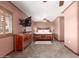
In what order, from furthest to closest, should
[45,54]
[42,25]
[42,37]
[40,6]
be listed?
1. [42,25]
2. [42,37]
3. [40,6]
4. [45,54]

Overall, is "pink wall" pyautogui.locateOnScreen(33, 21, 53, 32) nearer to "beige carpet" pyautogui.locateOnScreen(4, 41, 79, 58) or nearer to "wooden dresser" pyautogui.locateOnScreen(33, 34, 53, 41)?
Result: "wooden dresser" pyautogui.locateOnScreen(33, 34, 53, 41)

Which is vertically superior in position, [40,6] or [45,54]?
[40,6]

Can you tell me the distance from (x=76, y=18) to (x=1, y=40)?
3210mm

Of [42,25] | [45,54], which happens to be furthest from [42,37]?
[45,54]

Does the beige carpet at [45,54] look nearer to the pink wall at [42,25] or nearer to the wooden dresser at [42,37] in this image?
the wooden dresser at [42,37]

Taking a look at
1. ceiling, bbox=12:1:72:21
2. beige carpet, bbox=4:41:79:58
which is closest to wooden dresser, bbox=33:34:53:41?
ceiling, bbox=12:1:72:21

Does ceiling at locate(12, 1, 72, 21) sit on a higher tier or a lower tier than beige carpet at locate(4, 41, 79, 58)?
higher

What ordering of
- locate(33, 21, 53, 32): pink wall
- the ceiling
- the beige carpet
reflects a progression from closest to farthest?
the beige carpet, the ceiling, locate(33, 21, 53, 32): pink wall

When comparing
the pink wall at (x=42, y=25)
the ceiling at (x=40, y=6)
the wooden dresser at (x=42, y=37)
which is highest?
the ceiling at (x=40, y=6)

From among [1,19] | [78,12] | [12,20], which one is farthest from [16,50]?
[78,12]

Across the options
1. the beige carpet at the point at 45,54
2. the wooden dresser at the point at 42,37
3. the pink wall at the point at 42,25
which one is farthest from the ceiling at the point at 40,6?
the pink wall at the point at 42,25

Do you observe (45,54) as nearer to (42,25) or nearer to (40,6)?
(40,6)

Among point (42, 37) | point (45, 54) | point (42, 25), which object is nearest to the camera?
point (45, 54)

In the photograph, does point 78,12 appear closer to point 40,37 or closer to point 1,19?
point 1,19
